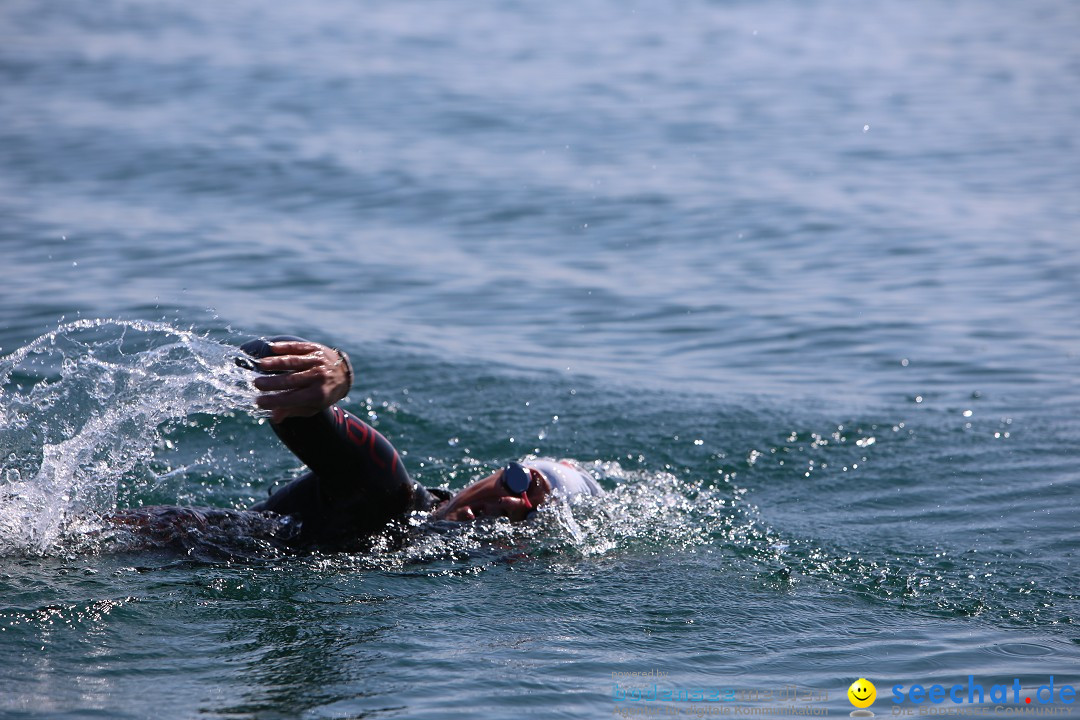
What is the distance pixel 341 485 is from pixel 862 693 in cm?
223

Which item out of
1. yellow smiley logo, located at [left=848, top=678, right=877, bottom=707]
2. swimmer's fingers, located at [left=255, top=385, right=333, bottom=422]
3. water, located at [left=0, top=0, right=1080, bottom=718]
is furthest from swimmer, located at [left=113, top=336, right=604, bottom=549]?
yellow smiley logo, located at [left=848, top=678, right=877, bottom=707]

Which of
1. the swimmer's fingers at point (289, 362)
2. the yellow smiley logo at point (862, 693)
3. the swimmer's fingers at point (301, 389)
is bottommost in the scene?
the yellow smiley logo at point (862, 693)

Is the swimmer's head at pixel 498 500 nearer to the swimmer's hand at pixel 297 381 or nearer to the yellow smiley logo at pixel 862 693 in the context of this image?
the swimmer's hand at pixel 297 381

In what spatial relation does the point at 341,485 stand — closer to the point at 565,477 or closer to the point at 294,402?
the point at 294,402

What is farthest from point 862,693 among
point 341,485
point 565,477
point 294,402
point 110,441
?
point 110,441

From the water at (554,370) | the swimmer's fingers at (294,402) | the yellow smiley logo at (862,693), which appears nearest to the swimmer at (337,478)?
the swimmer's fingers at (294,402)

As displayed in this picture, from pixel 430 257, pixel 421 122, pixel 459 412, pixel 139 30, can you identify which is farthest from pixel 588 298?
pixel 139 30

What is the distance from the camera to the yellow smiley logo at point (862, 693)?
469 centimetres

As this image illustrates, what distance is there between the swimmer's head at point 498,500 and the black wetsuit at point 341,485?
162 mm

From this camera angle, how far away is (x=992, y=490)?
7160mm

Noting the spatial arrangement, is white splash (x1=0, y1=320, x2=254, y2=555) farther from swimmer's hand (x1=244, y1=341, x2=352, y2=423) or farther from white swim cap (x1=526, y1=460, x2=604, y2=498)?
white swim cap (x1=526, y1=460, x2=604, y2=498)

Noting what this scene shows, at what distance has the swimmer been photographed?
4844mm

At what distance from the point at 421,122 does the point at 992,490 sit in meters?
13.1

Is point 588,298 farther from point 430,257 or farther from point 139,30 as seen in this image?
point 139,30
